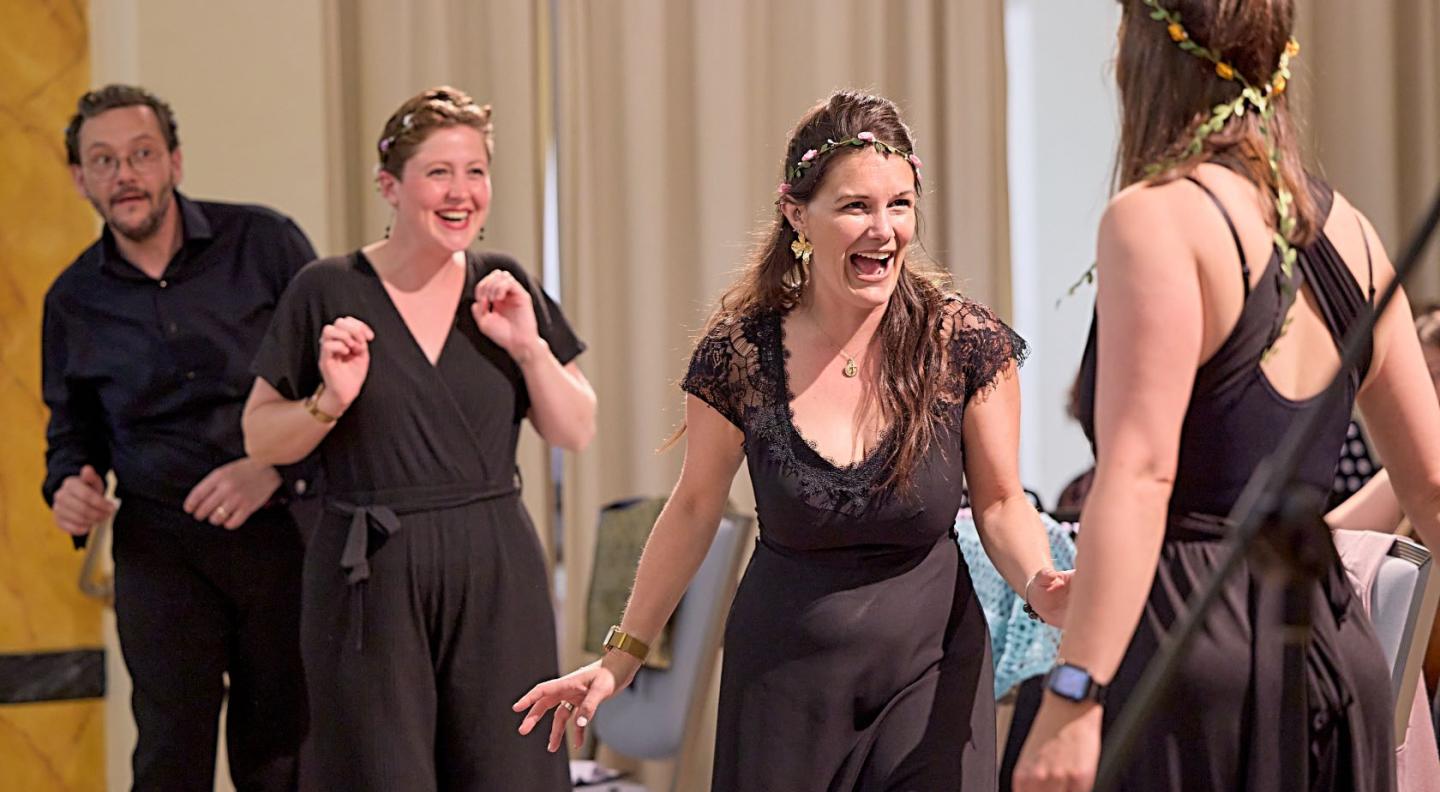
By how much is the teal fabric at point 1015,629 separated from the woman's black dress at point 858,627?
4.02ft

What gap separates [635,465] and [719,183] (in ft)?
2.72

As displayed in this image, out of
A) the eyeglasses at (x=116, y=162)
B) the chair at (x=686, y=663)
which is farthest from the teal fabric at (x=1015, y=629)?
the eyeglasses at (x=116, y=162)

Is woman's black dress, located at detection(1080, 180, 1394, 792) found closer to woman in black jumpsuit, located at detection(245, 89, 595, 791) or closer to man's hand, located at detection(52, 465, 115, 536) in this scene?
woman in black jumpsuit, located at detection(245, 89, 595, 791)

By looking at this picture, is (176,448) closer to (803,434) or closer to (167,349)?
(167,349)

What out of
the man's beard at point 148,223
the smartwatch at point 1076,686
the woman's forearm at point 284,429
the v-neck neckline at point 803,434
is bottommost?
the smartwatch at point 1076,686

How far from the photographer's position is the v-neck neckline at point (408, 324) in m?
3.20

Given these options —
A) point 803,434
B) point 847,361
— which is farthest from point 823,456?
point 847,361

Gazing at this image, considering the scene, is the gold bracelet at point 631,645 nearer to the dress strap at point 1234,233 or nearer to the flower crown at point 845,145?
the flower crown at point 845,145

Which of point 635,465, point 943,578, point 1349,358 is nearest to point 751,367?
point 943,578

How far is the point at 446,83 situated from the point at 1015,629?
231cm

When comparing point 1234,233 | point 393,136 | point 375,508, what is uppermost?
point 393,136

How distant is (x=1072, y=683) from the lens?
1.70 m

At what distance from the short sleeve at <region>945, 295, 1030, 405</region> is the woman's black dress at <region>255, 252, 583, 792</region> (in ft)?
3.53

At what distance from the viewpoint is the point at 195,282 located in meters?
3.90
